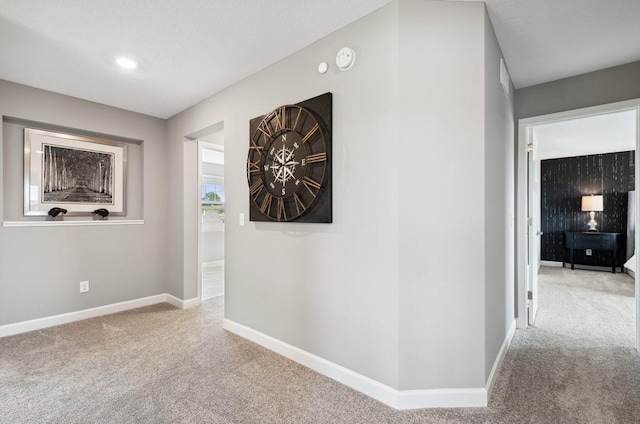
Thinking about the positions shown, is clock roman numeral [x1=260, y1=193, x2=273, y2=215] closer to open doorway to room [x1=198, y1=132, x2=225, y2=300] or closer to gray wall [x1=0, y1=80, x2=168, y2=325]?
gray wall [x1=0, y1=80, x2=168, y2=325]

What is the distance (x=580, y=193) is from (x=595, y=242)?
1.05 metres

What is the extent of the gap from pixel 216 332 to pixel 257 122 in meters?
2.01

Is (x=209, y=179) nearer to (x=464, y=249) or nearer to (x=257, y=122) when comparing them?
(x=257, y=122)

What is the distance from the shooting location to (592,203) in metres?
5.96

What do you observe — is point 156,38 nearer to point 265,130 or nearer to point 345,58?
point 265,130

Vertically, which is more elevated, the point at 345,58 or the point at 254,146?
the point at 345,58

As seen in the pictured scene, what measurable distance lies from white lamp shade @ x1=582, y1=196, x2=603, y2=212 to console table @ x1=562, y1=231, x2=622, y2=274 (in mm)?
485

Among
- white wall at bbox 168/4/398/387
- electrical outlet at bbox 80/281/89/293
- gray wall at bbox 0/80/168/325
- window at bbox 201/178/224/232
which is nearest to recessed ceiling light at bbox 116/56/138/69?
white wall at bbox 168/4/398/387

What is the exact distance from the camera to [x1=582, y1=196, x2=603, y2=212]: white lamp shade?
5.93m

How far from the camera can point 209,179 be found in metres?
5.52

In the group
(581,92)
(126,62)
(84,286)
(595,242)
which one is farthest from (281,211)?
(595,242)

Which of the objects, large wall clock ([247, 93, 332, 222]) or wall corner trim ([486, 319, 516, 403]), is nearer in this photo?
wall corner trim ([486, 319, 516, 403])

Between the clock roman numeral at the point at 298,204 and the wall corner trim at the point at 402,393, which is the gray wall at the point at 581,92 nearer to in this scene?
the clock roman numeral at the point at 298,204

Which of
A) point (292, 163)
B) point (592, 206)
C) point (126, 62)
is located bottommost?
point (592, 206)
